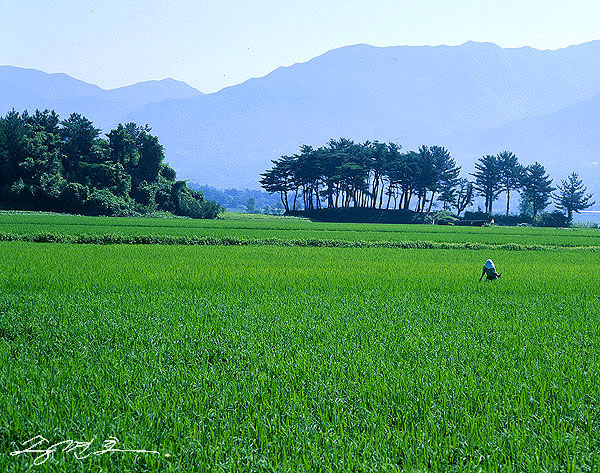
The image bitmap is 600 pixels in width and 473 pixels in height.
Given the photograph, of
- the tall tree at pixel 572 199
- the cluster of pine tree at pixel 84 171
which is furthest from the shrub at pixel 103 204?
the tall tree at pixel 572 199

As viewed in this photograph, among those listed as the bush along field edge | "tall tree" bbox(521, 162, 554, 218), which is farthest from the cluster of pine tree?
"tall tree" bbox(521, 162, 554, 218)

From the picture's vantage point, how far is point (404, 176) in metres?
64.8

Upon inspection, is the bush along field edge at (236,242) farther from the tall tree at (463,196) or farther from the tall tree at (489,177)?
the tall tree at (489,177)

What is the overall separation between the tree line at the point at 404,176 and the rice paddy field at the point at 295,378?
55.3 m

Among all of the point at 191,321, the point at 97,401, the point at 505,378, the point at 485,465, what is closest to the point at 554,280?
the point at 505,378

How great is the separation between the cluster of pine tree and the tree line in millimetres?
14710

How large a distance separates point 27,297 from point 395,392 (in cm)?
675

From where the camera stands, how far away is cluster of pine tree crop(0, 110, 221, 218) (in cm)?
4525

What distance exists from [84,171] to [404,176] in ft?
125

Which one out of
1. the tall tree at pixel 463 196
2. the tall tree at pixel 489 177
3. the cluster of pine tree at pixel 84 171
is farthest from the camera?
the tall tree at pixel 463 196

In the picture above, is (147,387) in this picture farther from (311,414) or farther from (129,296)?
(129,296)

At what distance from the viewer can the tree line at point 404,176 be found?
64438 millimetres

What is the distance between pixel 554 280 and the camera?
1199 cm

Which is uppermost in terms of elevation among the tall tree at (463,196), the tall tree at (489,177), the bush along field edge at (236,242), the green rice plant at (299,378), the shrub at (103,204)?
the tall tree at (489,177)
